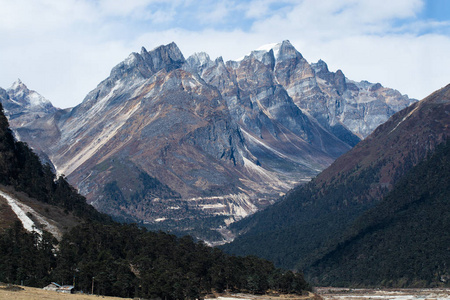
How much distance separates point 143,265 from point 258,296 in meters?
35.8

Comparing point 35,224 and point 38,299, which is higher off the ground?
point 35,224

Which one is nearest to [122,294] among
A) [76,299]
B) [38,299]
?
[76,299]

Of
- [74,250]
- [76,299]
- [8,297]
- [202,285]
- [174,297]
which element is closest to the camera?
[8,297]

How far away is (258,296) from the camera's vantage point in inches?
7800

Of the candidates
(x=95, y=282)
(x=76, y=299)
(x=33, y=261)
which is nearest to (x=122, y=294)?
(x=95, y=282)

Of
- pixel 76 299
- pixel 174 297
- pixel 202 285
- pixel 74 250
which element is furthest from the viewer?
pixel 202 285

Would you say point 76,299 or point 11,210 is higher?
point 11,210

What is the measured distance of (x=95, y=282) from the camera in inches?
6383

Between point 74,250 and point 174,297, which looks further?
point 74,250

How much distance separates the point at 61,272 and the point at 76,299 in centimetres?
3520

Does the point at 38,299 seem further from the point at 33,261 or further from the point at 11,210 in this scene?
the point at 11,210

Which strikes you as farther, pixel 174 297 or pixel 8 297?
pixel 174 297

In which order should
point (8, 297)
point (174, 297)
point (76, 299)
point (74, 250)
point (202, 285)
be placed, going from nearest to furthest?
point (8, 297)
point (76, 299)
point (174, 297)
point (74, 250)
point (202, 285)

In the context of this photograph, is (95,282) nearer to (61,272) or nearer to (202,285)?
(61,272)
